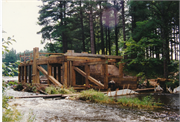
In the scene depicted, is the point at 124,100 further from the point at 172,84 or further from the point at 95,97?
the point at 172,84

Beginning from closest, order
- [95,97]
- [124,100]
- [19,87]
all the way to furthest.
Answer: [124,100] → [95,97] → [19,87]

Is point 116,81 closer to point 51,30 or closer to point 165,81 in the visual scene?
point 165,81

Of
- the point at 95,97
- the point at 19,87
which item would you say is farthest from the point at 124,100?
the point at 19,87

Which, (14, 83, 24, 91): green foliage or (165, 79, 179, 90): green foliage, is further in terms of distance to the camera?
(14, 83, 24, 91): green foliage

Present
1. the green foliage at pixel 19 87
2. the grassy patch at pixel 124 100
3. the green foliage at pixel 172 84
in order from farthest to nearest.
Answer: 1. the green foliage at pixel 19 87
2. the green foliage at pixel 172 84
3. the grassy patch at pixel 124 100

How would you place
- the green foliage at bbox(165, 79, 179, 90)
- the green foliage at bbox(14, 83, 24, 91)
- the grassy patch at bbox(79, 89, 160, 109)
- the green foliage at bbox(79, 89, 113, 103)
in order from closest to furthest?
the grassy patch at bbox(79, 89, 160, 109) < the green foliage at bbox(79, 89, 113, 103) < the green foliage at bbox(165, 79, 179, 90) < the green foliage at bbox(14, 83, 24, 91)

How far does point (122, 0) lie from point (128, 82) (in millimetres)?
15606

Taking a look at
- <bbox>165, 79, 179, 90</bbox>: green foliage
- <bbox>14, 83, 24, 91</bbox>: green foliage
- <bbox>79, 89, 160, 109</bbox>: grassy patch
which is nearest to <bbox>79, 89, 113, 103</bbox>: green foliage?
<bbox>79, 89, 160, 109</bbox>: grassy patch

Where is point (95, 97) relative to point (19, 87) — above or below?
above

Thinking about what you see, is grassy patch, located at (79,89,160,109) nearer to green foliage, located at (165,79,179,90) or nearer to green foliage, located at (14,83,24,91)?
green foliage, located at (165,79,179,90)

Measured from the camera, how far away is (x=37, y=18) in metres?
28.8

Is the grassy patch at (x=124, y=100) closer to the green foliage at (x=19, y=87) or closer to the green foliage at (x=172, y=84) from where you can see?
the green foliage at (x=172, y=84)

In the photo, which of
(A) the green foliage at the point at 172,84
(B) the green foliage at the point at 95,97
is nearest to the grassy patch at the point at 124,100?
(B) the green foliage at the point at 95,97

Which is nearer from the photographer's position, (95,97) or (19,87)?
(95,97)
